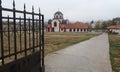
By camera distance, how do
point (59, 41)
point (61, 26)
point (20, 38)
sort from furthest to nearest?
1. point (61, 26)
2. point (59, 41)
3. point (20, 38)

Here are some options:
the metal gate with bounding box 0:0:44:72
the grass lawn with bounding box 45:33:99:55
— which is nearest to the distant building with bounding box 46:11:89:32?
the grass lawn with bounding box 45:33:99:55

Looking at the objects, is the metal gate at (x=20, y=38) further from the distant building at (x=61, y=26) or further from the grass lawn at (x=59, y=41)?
the distant building at (x=61, y=26)

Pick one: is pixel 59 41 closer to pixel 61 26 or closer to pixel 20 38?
pixel 20 38

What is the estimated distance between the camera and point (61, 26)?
332ft

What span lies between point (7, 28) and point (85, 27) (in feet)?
319

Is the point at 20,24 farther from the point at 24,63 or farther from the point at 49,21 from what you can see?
the point at 49,21

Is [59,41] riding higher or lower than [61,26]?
lower

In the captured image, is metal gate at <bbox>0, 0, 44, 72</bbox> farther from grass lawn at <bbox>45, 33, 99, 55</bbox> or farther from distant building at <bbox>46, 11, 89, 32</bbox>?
distant building at <bbox>46, 11, 89, 32</bbox>

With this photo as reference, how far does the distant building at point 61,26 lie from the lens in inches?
4003

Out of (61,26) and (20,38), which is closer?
(20,38)

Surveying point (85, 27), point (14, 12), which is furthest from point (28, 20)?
point (85, 27)

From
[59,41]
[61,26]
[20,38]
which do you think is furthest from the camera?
[61,26]

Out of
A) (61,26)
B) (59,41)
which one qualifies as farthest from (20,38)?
(61,26)

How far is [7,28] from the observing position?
20.8ft
